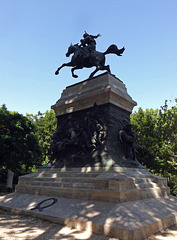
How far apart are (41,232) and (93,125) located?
19.1 ft

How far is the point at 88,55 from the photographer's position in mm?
→ 13570

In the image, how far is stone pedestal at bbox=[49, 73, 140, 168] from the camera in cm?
1020

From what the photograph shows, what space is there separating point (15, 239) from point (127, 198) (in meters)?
3.90

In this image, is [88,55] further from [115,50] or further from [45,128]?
[45,128]

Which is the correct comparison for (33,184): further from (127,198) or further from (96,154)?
(127,198)

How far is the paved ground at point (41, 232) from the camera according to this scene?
5602 mm

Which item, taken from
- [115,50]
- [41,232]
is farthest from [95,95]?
[41,232]

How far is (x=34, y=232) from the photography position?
19.7 feet

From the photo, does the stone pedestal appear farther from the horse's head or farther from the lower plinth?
the horse's head

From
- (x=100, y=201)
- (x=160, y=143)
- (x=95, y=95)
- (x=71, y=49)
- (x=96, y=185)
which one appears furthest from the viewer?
(x=160, y=143)

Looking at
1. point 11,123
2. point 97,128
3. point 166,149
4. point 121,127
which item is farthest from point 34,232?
point 166,149

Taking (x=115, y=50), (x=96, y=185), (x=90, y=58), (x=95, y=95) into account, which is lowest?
(x=96, y=185)

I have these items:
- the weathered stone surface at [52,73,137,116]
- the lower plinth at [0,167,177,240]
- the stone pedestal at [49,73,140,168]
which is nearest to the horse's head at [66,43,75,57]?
the weathered stone surface at [52,73,137,116]

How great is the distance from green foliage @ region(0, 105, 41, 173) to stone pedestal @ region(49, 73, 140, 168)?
10.2m
